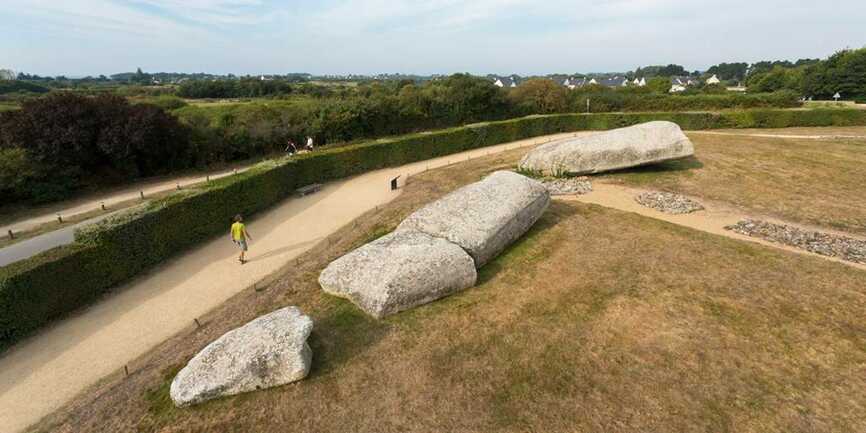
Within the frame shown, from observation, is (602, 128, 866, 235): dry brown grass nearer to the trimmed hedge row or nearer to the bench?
the trimmed hedge row

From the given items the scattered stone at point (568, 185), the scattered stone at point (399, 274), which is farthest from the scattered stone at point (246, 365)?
the scattered stone at point (568, 185)

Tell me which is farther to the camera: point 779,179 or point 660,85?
point 660,85

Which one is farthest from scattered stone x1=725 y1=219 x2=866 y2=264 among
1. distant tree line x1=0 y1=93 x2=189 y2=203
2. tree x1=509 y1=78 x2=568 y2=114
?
tree x1=509 y1=78 x2=568 y2=114

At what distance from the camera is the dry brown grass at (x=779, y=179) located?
49.8 ft

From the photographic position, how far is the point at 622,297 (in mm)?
9242

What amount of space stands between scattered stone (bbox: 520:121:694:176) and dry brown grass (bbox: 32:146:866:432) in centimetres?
829

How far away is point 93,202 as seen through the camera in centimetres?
2042

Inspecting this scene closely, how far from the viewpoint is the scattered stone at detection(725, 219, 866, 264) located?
11448 millimetres

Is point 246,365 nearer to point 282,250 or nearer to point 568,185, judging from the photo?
point 282,250

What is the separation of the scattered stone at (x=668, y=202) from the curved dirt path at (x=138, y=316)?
1229 cm

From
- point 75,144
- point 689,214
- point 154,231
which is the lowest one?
point 689,214

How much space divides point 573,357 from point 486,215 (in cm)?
481

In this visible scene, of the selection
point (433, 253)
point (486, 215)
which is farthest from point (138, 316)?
point (486, 215)

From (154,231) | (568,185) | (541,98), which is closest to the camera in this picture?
(154,231)
